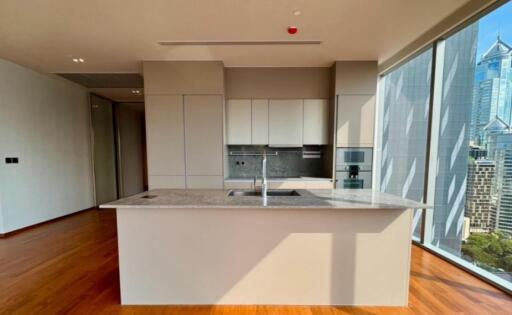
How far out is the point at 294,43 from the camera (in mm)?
2811

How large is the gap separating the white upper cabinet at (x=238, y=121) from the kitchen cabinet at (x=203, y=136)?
0.30m

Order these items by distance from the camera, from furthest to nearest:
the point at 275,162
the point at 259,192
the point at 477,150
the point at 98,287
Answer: the point at 275,162 → the point at 259,192 → the point at 477,150 → the point at 98,287

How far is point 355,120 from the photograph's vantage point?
3.44 meters

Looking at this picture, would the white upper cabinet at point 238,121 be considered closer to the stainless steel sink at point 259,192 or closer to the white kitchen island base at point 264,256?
the stainless steel sink at point 259,192

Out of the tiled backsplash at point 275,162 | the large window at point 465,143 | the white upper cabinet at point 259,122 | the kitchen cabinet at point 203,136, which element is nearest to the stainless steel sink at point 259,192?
the kitchen cabinet at point 203,136

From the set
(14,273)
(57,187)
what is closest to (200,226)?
(14,273)

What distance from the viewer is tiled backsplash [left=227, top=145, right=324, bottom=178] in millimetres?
3963

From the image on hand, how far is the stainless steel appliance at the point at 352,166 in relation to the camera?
348cm

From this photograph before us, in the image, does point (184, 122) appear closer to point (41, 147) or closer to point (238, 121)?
point (238, 121)

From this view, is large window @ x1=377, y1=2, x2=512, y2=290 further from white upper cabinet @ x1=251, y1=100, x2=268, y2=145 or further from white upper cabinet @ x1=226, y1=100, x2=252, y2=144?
white upper cabinet @ x1=226, y1=100, x2=252, y2=144

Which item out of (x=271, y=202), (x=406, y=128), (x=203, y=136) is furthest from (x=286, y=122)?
(x=271, y=202)

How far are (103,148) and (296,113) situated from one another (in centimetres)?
456

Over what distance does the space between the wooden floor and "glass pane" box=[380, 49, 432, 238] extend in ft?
3.04

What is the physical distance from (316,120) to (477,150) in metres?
2.01
